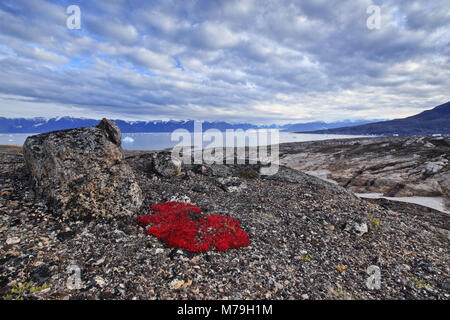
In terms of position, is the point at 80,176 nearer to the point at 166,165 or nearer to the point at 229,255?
the point at 166,165

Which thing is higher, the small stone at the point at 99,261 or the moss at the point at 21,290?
the moss at the point at 21,290

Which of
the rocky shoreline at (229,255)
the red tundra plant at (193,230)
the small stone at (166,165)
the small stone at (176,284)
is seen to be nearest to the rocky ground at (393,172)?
the rocky shoreline at (229,255)

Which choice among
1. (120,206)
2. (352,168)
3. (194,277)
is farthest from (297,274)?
(352,168)

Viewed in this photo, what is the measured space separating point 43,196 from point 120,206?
4.64 meters

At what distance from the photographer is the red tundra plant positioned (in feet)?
39.2

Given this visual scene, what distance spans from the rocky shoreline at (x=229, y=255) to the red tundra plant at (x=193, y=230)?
1.59ft

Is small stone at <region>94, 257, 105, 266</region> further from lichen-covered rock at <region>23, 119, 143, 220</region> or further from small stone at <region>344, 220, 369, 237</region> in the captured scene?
small stone at <region>344, 220, 369, 237</region>

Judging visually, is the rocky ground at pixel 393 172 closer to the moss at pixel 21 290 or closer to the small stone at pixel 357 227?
the small stone at pixel 357 227

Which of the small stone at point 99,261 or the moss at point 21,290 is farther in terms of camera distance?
the small stone at point 99,261

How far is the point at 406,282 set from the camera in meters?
11.7

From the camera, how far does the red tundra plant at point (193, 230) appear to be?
1194 cm

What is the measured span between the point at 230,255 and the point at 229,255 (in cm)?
6

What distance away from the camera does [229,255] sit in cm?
1153

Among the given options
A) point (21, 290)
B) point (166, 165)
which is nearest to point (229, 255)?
point (21, 290)
